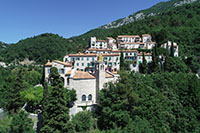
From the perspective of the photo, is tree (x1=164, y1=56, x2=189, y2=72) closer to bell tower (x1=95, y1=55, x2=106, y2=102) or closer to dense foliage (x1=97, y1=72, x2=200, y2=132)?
dense foliage (x1=97, y1=72, x2=200, y2=132)

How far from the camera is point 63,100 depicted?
76.4ft

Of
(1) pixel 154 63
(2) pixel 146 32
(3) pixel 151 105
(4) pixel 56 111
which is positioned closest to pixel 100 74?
(4) pixel 56 111

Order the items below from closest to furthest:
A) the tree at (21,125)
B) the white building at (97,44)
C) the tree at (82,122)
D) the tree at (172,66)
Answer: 1. the tree at (21,125)
2. the tree at (82,122)
3. the tree at (172,66)
4. the white building at (97,44)

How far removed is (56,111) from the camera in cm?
2262

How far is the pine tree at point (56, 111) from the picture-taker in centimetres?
2223

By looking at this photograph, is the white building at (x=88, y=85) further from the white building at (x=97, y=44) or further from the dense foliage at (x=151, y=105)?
the white building at (x=97, y=44)

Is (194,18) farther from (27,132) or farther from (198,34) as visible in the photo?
(27,132)

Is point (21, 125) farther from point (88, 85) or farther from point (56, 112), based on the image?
point (88, 85)

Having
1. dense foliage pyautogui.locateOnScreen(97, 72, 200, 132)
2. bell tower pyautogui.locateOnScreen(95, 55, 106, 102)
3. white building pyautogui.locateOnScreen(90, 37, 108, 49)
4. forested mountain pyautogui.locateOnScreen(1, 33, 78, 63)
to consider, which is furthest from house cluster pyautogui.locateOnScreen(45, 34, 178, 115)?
forested mountain pyautogui.locateOnScreen(1, 33, 78, 63)

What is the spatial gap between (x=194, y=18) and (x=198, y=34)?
2897 centimetres

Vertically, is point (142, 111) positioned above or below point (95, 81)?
below

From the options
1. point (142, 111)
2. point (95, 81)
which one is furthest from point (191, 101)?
point (95, 81)

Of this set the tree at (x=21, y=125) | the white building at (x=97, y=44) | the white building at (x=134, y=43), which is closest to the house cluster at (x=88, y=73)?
the white building at (x=134, y=43)

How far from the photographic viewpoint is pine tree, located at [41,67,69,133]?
22234mm
